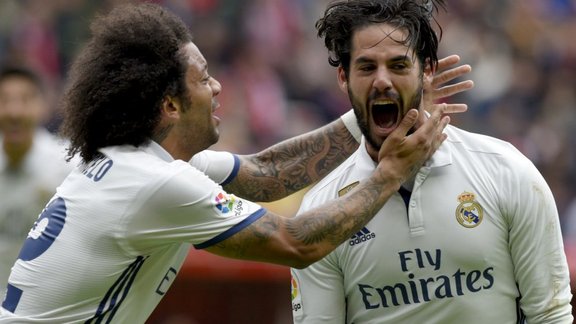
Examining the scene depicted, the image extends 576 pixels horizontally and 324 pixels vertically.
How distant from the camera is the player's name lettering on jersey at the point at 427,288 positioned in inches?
190

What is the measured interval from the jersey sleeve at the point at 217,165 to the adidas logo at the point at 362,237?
36.5 inches

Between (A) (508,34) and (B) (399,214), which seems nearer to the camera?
(B) (399,214)

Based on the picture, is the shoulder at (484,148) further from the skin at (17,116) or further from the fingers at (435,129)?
the skin at (17,116)

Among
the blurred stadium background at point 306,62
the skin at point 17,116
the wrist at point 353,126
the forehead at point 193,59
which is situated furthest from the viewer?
the blurred stadium background at point 306,62

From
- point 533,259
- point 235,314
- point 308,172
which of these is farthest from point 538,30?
point 533,259

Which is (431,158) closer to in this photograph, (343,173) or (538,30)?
(343,173)

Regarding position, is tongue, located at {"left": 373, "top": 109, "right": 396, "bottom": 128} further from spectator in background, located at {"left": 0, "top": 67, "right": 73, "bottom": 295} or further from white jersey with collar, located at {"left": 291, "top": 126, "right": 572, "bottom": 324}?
spectator in background, located at {"left": 0, "top": 67, "right": 73, "bottom": 295}

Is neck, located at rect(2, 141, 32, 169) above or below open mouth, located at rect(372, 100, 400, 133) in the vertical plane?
below

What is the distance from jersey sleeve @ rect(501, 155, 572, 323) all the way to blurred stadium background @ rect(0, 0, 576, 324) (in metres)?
6.96

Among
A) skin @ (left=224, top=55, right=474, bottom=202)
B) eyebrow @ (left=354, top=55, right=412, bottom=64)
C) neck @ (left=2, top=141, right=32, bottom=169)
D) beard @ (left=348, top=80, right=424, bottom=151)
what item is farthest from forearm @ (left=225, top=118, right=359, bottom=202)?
neck @ (left=2, top=141, right=32, bottom=169)

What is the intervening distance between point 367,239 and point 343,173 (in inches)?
14.9

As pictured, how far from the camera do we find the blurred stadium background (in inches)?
504

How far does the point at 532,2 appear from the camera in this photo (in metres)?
15.0

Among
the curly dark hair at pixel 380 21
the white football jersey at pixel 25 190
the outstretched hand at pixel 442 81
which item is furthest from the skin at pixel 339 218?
the white football jersey at pixel 25 190
